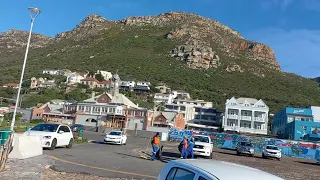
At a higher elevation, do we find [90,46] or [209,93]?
[90,46]

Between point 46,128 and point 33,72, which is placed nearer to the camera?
point 46,128

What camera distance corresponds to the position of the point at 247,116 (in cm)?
8881

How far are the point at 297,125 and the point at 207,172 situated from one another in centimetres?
6935

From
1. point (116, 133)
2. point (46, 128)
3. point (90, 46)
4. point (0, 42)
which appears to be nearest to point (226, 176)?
point (46, 128)

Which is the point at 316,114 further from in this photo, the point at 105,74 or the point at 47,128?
the point at 105,74

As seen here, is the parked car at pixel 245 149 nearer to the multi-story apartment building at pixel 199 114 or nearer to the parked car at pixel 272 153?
the parked car at pixel 272 153

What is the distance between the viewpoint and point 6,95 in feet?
349

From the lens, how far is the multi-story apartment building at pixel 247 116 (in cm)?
8800

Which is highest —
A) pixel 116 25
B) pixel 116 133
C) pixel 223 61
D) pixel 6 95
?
pixel 116 25

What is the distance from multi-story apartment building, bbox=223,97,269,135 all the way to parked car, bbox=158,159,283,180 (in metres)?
85.5

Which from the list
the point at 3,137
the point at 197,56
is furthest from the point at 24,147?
the point at 197,56

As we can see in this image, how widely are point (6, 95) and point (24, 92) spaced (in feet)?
56.0

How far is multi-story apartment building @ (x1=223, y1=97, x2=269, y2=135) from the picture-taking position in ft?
289

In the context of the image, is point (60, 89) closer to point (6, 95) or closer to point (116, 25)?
point (6, 95)
